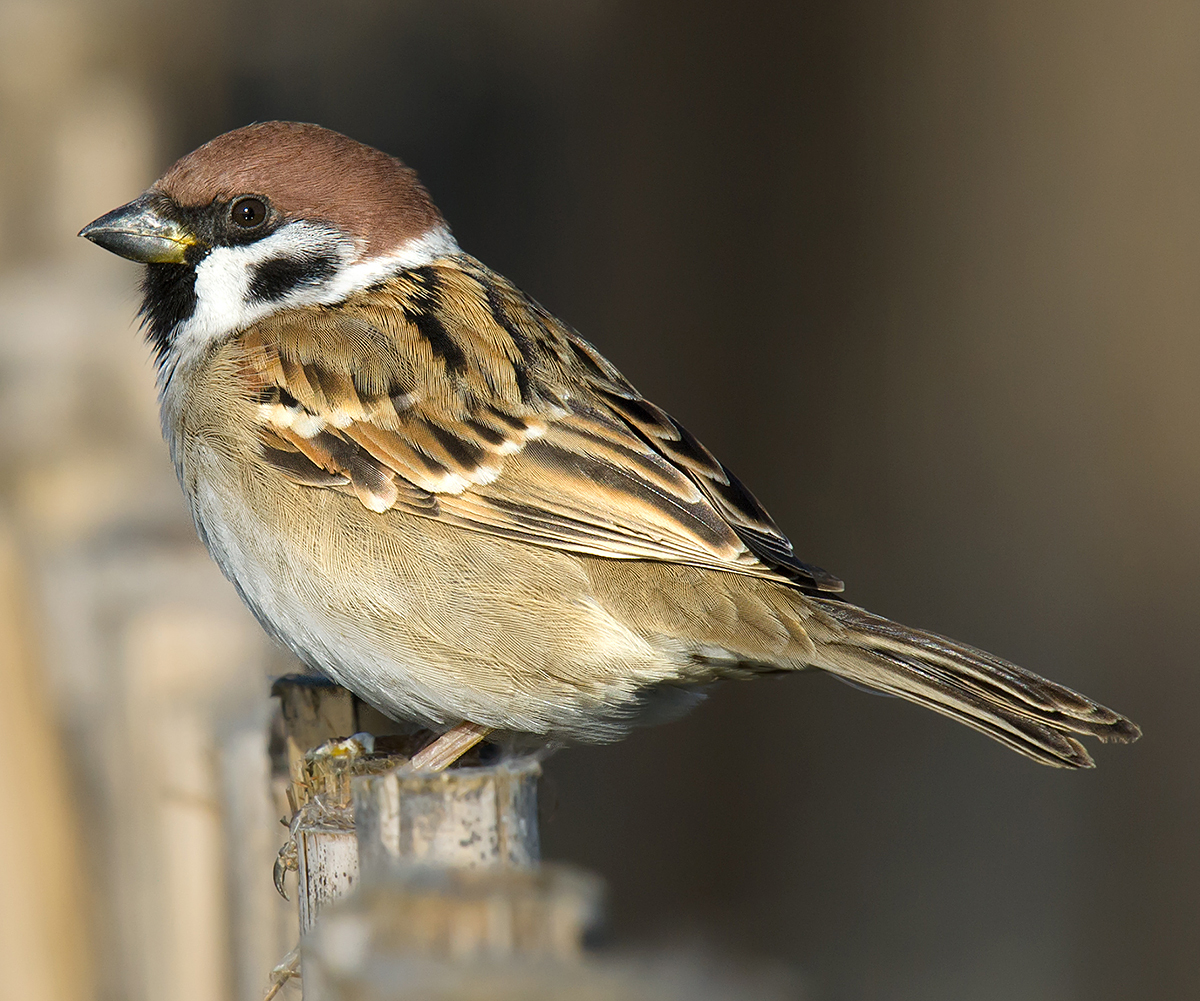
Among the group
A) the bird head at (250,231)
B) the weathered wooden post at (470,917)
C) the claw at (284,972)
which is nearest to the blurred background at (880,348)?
the bird head at (250,231)

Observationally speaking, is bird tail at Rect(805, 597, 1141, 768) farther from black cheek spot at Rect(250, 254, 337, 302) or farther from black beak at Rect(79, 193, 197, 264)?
black beak at Rect(79, 193, 197, 264)

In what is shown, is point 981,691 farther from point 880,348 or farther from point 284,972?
point 880,348

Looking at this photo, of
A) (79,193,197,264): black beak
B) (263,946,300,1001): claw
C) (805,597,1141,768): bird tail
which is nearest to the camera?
(263,946,300,1001): claw

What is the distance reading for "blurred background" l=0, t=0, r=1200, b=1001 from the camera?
446 cm

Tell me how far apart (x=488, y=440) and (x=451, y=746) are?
580mm

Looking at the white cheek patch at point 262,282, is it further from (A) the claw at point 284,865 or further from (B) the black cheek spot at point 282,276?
(A) the claw at point 284,865

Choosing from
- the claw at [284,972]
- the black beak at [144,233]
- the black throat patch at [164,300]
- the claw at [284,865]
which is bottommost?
the claw at [284,972]

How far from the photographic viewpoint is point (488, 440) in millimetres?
2352

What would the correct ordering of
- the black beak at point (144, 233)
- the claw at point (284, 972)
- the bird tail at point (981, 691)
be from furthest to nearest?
the black beak at point (144, 233) < the bird tail at point (981, 691) < the claw at point (284, 972)

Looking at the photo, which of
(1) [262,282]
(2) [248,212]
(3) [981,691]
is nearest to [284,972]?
(3) [981,691]

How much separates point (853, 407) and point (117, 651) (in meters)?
3.10

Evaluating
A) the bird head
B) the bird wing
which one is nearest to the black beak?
the bird head

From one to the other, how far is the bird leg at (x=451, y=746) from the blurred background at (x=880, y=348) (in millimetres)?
1720

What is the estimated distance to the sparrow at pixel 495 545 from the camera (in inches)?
89.4
